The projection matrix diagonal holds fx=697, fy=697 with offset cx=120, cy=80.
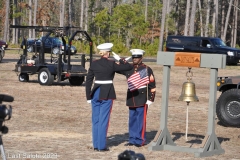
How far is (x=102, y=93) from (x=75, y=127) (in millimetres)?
3032

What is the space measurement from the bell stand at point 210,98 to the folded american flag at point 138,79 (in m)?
0.34

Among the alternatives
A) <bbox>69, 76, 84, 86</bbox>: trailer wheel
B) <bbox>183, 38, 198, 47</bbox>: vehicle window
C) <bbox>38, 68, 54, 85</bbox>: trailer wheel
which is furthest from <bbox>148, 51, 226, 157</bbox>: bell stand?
<bbox>183, 38, 198, 47</bbox>: vehicle window

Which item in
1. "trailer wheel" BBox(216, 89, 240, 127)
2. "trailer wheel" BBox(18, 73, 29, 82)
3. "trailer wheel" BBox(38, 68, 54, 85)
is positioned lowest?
"trailer wheel" BBox(18, 73, 29, 82)

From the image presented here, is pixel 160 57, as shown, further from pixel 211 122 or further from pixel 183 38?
pixel 183 38

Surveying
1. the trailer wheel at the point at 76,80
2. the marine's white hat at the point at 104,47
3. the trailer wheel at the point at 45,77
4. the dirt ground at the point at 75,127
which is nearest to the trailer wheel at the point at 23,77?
the trailer wheel at the point at 45,77

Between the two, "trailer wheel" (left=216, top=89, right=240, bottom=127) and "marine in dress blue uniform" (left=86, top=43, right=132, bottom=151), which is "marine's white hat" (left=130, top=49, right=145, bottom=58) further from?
"trailer wheel" (left=216, top=89, right=240, bottom=127)

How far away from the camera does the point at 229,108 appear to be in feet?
48.9

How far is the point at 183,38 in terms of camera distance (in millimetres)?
42750

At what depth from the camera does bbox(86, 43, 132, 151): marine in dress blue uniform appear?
11180 mm

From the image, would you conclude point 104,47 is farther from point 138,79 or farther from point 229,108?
point 229,108

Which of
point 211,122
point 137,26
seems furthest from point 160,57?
point 137,26

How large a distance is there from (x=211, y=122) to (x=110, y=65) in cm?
188

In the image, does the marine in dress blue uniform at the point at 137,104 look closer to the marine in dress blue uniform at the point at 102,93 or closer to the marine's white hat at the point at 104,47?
the marine in dress blue uniform at the point at 102,93

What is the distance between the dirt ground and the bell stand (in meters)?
0.12
